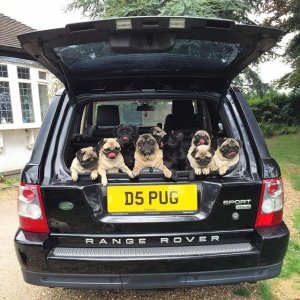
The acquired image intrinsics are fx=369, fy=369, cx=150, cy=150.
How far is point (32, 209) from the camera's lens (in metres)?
2.58

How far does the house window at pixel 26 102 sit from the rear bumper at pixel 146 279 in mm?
10419

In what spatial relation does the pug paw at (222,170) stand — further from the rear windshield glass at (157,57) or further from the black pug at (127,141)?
the black pug at (127,141)

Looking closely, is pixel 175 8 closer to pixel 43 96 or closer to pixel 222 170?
pixel 43 96

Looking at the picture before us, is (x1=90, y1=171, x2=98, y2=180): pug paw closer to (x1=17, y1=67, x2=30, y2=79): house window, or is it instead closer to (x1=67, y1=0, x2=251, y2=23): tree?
(x1=67, y1=0, x2=251, y2=23): tree

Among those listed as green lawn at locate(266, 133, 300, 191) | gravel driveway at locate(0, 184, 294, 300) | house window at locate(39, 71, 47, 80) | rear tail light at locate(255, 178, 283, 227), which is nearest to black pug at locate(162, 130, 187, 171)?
rear tail light at locate(255, 178, 283, 227)

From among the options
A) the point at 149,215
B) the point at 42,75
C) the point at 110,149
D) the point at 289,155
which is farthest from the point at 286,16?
the point at 149,215

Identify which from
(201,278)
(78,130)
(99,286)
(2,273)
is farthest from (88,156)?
(2,273)

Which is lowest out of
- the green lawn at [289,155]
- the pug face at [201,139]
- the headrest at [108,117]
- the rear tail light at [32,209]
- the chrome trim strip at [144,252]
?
the green lawn at [289,155]

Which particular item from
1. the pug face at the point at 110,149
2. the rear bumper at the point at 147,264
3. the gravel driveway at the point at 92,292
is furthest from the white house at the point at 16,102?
the rear bumper at the point at 147,264

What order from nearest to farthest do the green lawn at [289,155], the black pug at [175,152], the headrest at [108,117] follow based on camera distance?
the black pug at [175,152]
the headrest at [108,117]
the green lawn at [289,155]

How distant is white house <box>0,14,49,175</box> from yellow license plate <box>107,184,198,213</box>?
9.05 meters

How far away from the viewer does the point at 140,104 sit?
163 inches

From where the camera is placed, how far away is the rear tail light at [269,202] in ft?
8.49

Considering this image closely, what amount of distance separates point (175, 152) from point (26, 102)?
33.0 feet
